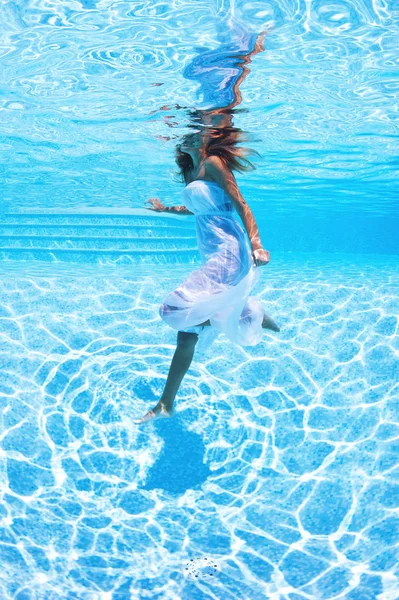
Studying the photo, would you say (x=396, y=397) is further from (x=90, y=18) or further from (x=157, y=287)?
(x=90, y=18)

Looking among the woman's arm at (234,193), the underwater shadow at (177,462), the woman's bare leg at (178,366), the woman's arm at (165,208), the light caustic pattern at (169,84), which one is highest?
the light caustic pattern at (169,84)

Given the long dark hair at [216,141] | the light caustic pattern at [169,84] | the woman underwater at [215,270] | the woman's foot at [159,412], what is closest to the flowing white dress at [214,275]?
the woman underwater at [215,270]

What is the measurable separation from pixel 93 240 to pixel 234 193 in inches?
601

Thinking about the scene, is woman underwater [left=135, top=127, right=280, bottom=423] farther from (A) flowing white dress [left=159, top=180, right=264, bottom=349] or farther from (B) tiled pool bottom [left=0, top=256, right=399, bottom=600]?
(B) tiled pool bottom [left=0, top=256, right=399, bottom=600]

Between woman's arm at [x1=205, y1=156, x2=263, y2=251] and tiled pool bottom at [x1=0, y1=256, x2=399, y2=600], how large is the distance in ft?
8.70

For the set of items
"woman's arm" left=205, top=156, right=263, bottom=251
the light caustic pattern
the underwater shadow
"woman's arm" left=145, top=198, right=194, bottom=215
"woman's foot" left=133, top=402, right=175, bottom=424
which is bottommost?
the underwater shadow

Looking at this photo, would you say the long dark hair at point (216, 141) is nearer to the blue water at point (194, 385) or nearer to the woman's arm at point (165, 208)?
the woman's arm at point (165, 208)

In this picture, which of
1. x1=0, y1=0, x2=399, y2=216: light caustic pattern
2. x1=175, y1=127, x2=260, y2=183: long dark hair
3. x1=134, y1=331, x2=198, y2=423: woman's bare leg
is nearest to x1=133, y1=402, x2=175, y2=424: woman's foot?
x1=134, y1=331, x2=198, y2=423: woman's bare leg

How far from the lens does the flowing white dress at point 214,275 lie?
430cm

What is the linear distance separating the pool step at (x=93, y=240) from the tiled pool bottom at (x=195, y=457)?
930cm

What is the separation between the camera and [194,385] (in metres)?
6.25

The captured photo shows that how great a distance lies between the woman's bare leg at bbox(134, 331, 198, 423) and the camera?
4594 millimetres

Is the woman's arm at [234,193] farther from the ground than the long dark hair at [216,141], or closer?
closer

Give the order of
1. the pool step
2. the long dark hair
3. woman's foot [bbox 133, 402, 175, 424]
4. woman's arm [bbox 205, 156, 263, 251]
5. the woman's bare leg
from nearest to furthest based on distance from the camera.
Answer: woman's arm [bbox 205, 156, 263, 251] → the woman's bare leg → woman's foot [bbox 133, 402, 175, 424] → the long dark hair → the pool step
